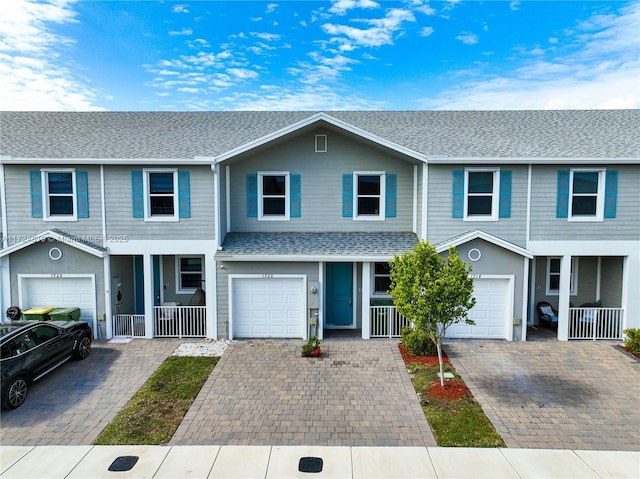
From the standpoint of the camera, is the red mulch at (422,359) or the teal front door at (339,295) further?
the teal front door at (339,295)

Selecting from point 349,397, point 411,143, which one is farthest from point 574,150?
point 349,397

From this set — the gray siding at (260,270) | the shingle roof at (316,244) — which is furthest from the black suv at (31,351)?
the shingle roof at (316,244)

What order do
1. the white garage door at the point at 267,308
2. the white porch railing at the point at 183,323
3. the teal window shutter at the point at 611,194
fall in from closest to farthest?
the teal window shutter at the point at 611,194 < the white garage door at the point at 267,308 < the white porch railing at the point at 183,323

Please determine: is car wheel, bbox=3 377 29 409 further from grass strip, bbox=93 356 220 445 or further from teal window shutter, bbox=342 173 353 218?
teal window shutter, bbox=342 173 353 218

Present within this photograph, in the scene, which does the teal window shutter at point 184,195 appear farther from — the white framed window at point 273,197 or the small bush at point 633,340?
the small bush at point 633,340

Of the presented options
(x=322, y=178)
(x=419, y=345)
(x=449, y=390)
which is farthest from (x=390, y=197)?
(x=449, y=390)

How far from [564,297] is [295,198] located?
9.52 metres

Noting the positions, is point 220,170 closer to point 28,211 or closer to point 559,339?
point 28,211

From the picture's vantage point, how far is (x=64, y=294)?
1275 cm

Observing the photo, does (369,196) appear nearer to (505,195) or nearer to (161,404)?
(505,195)

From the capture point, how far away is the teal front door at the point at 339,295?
13.7m

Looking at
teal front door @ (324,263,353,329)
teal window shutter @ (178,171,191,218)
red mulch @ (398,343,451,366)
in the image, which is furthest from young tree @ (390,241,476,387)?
teal window shutter @ (178,171,191,218)

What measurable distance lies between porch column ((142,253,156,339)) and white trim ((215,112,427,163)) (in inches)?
158

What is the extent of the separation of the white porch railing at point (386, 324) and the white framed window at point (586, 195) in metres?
6.39
